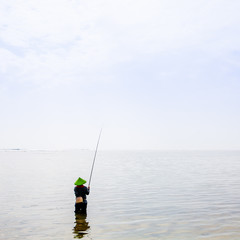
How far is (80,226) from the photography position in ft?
36.3

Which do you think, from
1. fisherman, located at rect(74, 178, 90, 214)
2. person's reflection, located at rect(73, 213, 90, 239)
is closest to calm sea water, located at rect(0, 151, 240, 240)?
person's reflection, located at rect(73, 213, 90, 239)

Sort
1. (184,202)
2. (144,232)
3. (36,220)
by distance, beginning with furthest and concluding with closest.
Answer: (184,202) → (36,220) → (144,232)

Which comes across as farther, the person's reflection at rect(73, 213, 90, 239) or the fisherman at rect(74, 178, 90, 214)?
the fisherman at rect(74, 178, 90, 214)

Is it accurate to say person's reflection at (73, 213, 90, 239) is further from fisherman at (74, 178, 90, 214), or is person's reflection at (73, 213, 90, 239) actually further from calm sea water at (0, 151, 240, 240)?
fisherman at (74, 178, 90, 214)

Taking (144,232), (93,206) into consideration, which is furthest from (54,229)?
(93,206)

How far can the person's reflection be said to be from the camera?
9.94 metres

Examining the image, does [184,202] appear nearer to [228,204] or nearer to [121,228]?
[228,204]

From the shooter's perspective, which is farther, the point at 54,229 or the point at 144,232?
the point at 54,229

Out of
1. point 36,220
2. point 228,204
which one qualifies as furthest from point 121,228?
point 228,204

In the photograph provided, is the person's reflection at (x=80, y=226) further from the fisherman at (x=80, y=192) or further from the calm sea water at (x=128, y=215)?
the fisherman at (x=80, y=192)

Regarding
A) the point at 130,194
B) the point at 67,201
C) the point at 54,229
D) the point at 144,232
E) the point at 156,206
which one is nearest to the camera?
the point at 144,232

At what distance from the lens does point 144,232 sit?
996cm

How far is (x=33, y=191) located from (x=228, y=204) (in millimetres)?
13224

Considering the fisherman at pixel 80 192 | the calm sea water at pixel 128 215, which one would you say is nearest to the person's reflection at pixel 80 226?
the calm sea water at pixel 128 215
